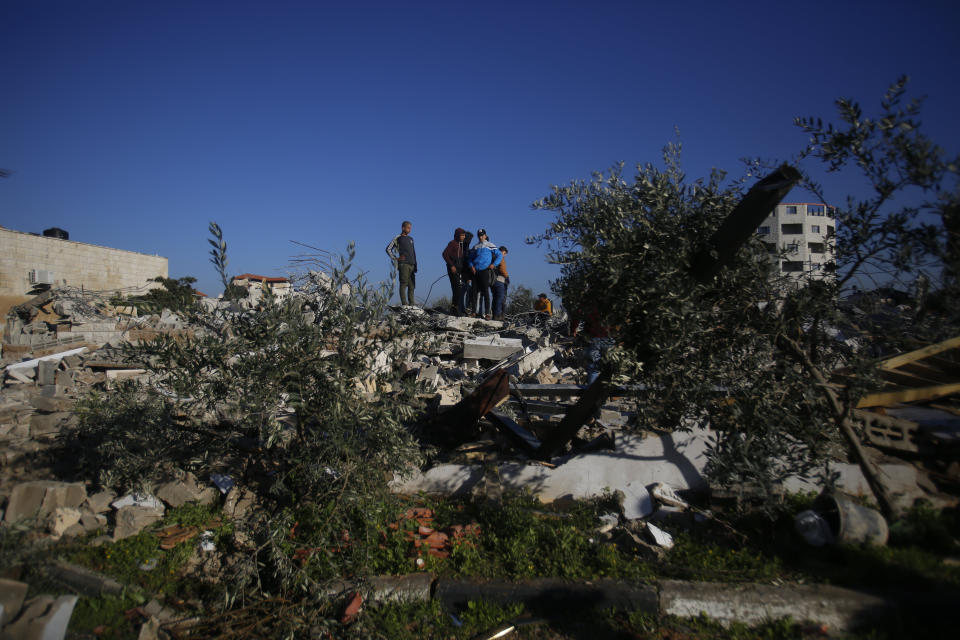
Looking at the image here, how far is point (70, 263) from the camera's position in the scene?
1008 inches

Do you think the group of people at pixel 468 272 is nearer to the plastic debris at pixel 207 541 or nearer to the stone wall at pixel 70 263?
the plastic debris at pixel 207 541

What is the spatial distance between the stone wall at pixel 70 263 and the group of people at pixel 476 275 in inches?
602

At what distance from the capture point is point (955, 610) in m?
2.99

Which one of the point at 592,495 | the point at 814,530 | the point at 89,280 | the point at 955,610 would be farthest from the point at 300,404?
the point at 89,280

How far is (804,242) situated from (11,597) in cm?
587

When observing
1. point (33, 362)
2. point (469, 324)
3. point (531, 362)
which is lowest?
point (33, 362)

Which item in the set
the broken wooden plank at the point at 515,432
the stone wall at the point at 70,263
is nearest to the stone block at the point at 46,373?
the broken wooden plank at the point at 515,432

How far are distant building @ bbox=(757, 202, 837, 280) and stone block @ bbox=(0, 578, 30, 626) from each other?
216 inches

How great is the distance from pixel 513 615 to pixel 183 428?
3419 millimetres

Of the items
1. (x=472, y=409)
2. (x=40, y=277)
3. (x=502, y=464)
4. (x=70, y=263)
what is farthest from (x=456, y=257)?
(x=70, y=263)

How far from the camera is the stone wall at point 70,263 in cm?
2216

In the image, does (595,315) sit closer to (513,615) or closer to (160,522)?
(513,615)

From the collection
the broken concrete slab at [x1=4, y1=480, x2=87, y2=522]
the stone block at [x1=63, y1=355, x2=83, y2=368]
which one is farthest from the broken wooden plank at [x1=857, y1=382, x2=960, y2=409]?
the stone block at [x1=63, y1=355, x2=83, y2=368]

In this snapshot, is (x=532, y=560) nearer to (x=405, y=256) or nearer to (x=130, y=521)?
(x=130, y=521)
